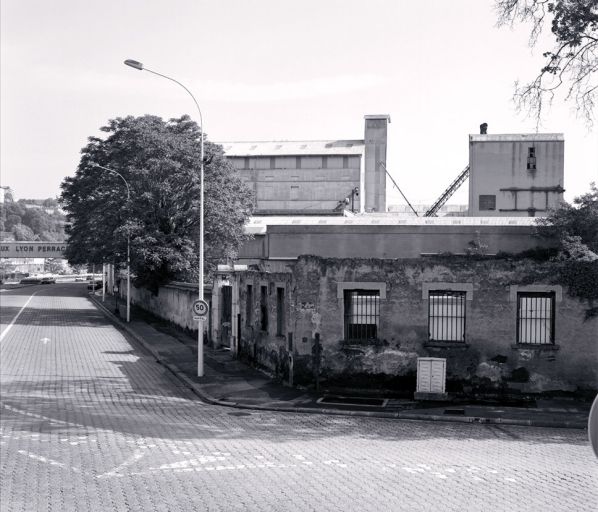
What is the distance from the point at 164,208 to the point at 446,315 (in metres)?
27.6

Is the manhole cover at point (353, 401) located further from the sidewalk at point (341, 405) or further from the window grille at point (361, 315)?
the window grille at point (361, 315)

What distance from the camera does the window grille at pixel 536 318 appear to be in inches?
773

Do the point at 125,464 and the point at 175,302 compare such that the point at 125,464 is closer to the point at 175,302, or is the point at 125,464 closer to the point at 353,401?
the point at 353,401

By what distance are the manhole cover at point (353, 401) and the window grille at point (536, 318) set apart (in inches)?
163

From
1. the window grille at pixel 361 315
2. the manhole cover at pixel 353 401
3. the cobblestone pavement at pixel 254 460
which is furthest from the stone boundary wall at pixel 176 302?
the cobblestone pavement at pixel 254 460

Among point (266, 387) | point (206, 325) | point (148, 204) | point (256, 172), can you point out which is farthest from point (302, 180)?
point (266, 387)

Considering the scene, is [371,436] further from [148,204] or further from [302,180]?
[302,180]

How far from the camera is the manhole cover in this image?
18719 millimetres

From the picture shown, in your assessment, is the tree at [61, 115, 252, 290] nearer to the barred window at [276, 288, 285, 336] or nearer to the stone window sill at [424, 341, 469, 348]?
the barred window at [276, 288, 285, 336]

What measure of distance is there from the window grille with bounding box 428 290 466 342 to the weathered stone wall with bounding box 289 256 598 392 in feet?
0.69

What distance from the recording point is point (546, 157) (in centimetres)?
5375

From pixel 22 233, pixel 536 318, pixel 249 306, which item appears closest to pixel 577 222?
pixel 536 318

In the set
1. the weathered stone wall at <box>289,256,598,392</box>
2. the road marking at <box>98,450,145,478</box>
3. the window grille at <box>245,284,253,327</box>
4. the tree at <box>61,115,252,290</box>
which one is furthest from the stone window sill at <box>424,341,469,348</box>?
the tree at <box>61,115,252,290</box>

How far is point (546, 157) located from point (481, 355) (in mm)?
37764
